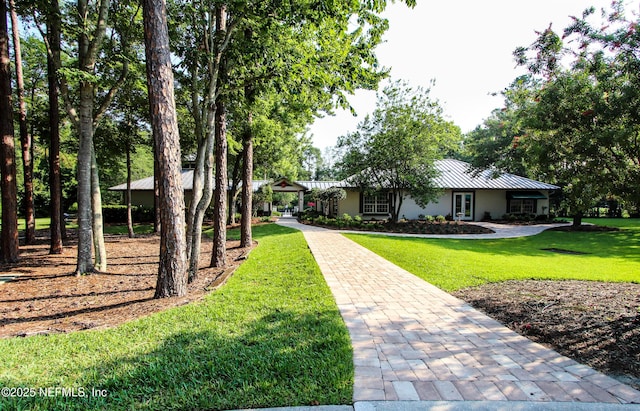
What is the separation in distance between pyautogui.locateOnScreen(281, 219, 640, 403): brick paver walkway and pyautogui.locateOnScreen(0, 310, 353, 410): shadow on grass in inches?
12.1

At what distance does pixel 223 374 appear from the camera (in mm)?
2727

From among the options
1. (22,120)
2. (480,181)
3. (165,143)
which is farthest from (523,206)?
(22,120)

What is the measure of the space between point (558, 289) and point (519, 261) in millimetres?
3606

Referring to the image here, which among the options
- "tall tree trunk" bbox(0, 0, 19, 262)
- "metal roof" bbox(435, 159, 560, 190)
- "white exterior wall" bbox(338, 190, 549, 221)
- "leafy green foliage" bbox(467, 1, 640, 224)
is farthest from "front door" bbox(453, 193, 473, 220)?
"tall tree trunk" bbox(0, 0, 19, 262)

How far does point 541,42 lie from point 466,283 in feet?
14.7

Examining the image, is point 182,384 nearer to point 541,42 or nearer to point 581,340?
point 581,340

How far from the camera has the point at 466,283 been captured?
20.9ft

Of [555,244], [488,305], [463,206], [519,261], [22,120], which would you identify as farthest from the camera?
[463,206]

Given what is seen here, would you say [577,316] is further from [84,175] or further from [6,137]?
[6,137]

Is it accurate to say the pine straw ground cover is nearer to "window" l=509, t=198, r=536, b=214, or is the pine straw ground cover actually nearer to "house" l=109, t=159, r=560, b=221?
"house" l=109, t=159, r=560, b=221

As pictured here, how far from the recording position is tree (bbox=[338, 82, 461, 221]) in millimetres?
16578

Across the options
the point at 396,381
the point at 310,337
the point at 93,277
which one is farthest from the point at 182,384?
the point at 93,277

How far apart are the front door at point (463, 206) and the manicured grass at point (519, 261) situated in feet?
26.8

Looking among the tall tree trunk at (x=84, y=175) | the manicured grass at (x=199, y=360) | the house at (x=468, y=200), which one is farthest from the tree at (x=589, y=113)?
the house at (x=468, y=200)
